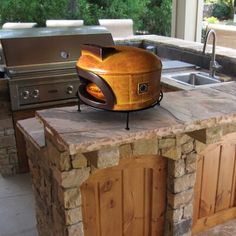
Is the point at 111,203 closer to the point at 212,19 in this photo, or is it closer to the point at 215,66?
the point at 215,66

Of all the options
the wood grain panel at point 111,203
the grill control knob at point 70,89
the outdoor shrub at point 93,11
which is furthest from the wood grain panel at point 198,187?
the outdoor shrub at point 93,11

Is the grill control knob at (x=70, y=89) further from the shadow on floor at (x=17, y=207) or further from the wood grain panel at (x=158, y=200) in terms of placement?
the wood grain panel at (x=158, y=200)

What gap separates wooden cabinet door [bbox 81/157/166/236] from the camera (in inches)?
67.4

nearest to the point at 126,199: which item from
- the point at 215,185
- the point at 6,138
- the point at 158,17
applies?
the point at 215,185

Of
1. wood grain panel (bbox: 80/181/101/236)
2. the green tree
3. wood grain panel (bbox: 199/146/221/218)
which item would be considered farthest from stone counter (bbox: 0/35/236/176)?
the green tree

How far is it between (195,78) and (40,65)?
138cm

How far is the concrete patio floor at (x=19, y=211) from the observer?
2230 mm

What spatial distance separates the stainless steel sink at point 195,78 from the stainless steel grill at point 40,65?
945mm

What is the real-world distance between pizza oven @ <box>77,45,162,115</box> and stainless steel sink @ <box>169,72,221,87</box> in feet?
4.85

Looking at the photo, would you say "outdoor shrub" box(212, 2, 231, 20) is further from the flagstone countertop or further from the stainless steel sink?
the flagstone countertop

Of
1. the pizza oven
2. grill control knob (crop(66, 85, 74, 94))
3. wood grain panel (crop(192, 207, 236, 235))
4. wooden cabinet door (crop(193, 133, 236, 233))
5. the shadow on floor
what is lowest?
the shadow on floor

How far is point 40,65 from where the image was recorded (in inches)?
121

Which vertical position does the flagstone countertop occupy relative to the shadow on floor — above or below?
above

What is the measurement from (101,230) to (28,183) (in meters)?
1.49
